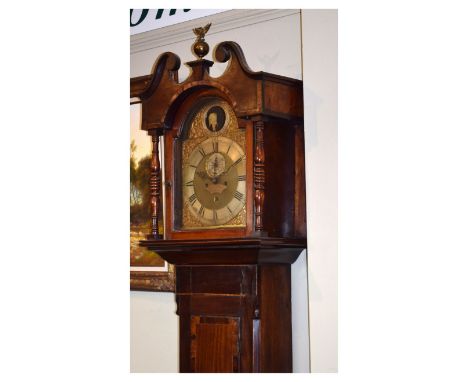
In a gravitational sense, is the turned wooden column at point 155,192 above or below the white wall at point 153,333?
above

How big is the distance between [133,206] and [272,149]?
52.1 inches

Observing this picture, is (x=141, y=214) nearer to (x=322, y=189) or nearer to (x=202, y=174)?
(x=202, y=174)

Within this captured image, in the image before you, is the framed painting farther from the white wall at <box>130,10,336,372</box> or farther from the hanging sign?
the hanging sign

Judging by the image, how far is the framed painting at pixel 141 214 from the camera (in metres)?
4.04

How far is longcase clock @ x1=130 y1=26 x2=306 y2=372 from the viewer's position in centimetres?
301

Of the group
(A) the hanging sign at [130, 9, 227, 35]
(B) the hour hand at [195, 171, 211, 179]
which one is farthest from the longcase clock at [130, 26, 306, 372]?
(A) the hanging sign at [130, 9, 227, 35]

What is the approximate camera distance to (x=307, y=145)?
3.21 meters

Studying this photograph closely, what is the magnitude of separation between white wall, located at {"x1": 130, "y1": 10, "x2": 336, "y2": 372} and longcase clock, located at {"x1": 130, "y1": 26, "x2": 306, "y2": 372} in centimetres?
6

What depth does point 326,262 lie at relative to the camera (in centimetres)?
315

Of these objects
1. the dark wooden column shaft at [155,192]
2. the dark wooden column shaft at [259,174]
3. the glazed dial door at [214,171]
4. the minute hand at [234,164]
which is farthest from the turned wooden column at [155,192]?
the dark wooden column shaft at [259,174]

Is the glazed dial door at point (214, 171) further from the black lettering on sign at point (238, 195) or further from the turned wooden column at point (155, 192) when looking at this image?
the turned wooden column at point (155, 192)

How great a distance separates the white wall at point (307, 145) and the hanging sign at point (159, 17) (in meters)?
0.03

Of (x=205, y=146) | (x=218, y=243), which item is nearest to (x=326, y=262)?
(x=218, y=243)

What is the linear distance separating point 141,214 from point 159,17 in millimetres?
1053
